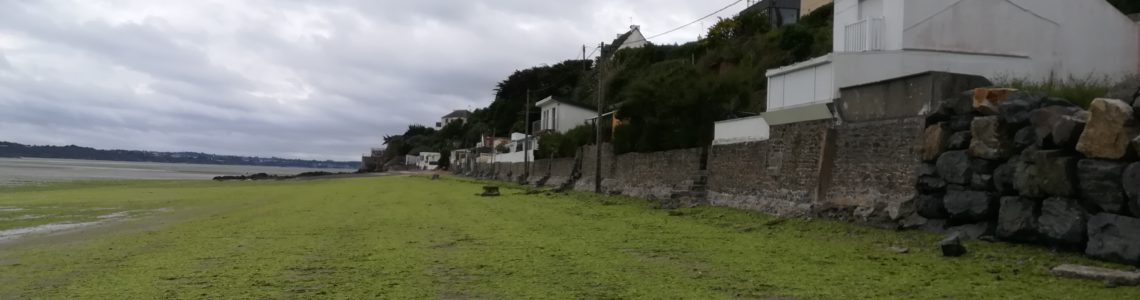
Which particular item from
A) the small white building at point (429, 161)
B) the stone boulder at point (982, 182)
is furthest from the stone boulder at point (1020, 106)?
the small white building at point (429, 161)

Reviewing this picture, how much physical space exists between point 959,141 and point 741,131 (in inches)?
296

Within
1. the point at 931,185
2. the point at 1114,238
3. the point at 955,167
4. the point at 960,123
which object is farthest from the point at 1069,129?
the point at 931,185

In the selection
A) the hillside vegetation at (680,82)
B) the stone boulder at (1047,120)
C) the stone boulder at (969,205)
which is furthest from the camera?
the hillside vegetation at (680,82)

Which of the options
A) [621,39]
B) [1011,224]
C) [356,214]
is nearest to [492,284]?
[1011,224]

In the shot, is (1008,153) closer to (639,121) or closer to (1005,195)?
(1005,195)

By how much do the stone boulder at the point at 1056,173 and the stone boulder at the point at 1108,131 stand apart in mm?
225

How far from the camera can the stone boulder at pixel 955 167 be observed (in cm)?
1003

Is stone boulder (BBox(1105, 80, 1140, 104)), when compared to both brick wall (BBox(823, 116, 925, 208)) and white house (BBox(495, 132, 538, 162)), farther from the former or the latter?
white house (BBox(495, 132, 538, 162))

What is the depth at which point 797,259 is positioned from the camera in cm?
875

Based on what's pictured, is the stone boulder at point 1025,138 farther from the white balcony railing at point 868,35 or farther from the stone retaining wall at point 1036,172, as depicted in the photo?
the white balcony railing at point 868,35

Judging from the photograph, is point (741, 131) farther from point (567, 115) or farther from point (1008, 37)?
point (567, 115)

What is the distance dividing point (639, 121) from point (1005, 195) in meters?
16.8

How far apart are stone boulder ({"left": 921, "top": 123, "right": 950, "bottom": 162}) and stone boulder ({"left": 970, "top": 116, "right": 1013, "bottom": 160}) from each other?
1.98ft

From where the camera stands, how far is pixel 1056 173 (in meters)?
8.29
